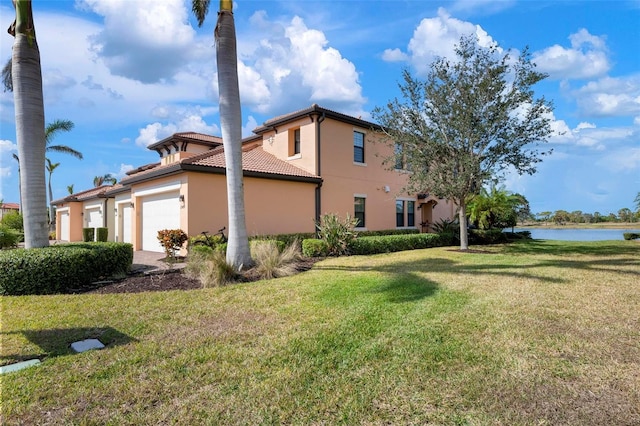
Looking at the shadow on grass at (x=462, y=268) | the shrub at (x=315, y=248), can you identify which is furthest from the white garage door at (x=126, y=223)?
the shadow on grass at (x=462, y=268)

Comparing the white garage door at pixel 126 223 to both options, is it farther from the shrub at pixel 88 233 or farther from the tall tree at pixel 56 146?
the tall tree at pixel 56 146

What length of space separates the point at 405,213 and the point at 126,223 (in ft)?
57.7

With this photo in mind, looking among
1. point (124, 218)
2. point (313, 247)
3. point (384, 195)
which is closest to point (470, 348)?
point (313, 247)

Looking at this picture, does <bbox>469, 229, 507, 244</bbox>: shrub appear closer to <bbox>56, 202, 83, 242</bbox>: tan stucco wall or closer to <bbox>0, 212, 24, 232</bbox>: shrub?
<bbox>56, 202, 83, 242</bbox>: tan stucco wall

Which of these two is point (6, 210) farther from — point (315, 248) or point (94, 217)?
point (315, 248)

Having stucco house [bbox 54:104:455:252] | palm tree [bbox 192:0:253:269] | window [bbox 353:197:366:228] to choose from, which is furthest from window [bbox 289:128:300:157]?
palm tree [bbox 192:0:253:269]

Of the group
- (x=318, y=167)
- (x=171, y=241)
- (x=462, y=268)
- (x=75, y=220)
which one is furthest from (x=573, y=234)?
(x=75, y=220)

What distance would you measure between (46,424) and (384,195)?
20.0m

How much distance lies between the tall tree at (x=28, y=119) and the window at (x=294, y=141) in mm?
11559

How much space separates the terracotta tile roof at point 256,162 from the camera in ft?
48.0

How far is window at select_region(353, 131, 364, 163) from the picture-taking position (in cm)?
1987

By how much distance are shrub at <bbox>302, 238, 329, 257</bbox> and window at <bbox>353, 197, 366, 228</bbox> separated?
265 inches

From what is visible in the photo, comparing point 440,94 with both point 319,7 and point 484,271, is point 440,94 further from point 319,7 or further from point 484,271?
point 484,271

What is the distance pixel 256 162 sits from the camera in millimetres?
17312
